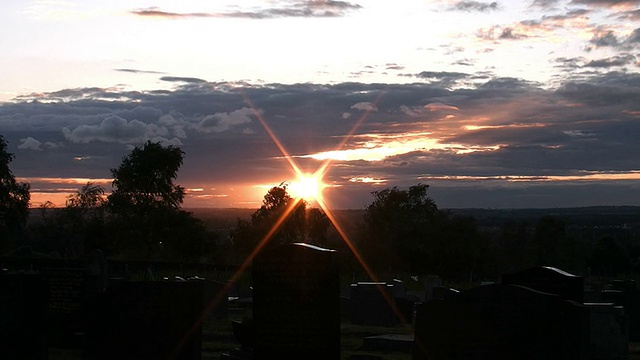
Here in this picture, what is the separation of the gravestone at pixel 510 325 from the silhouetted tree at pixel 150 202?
42.0 m

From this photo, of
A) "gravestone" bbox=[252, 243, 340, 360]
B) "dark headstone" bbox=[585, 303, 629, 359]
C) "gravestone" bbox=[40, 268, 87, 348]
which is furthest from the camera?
"gravestone" bbox=[40, 268, 87, 348]

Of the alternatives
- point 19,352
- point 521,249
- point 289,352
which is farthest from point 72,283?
point 521,249

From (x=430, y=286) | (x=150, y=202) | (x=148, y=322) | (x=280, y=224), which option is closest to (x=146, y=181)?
(x=150, y=202)

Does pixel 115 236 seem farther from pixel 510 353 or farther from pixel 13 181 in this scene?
pixel 510 353

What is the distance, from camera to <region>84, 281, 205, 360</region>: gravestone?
47.1 feet

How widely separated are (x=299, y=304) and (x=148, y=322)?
2.89 metres

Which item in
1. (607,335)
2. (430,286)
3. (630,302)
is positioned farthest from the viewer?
(430,286)

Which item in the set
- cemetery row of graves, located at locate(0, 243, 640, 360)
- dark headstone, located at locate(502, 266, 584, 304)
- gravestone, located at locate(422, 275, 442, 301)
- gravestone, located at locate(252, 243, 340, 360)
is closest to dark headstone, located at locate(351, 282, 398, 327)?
gravestone, located at locate(422, 275, 442, 301)

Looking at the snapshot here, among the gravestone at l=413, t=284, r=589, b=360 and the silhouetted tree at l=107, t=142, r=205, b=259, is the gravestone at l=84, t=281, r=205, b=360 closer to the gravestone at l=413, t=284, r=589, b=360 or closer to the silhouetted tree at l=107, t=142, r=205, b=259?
the gravestone at l=413, t=284, r=589, b=360

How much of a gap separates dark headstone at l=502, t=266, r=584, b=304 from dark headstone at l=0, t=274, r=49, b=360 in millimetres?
7330

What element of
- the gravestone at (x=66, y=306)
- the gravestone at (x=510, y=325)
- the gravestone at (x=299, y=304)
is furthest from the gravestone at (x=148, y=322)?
the gravestone at (x=66, y=306)

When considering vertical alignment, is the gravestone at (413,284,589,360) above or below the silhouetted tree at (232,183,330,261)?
below

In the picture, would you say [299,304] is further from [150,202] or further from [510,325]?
[150,202]

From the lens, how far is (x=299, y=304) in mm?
12914
